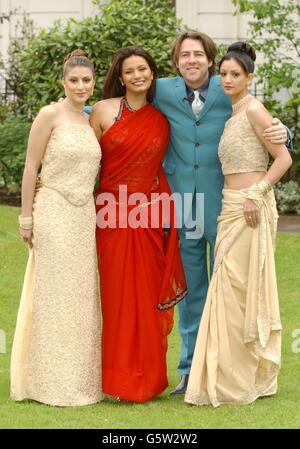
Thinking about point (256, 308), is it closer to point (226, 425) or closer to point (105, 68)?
point (226, 425)

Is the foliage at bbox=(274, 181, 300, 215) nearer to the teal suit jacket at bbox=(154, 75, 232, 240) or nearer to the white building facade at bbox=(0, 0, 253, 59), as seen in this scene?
the white building facade at bbox=(0, 0, 253, 59)

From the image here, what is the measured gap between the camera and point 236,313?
6570 millimetres

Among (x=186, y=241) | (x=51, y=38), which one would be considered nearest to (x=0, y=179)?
(x=51, y=38)

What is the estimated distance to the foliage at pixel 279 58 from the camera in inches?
523

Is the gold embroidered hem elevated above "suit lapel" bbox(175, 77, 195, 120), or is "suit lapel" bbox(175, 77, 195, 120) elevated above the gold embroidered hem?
"suit lapel" bbox(175, 77, 195, 120)

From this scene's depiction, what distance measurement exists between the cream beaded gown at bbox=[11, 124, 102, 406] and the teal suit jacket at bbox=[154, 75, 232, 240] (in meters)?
0.52

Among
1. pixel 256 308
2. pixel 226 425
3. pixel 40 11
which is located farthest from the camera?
pixel 40 11

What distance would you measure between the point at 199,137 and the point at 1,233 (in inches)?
221

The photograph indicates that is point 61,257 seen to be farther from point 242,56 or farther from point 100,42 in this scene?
point 100,42

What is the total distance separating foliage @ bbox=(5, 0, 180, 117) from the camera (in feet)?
40.9

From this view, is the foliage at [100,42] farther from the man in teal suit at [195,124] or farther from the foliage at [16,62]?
the man in teal suit at [195,124]

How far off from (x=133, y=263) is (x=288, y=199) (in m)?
7.06

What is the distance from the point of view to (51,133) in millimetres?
6520

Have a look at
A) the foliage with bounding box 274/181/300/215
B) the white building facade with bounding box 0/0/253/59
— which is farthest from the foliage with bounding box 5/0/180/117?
the white building facade with bounding box 0/0/253/59
